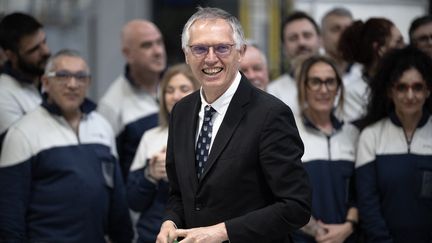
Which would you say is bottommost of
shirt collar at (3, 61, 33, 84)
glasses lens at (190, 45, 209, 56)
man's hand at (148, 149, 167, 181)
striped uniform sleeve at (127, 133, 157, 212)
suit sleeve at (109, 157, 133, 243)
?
suit sleeve at (109, 157, 133, 243)

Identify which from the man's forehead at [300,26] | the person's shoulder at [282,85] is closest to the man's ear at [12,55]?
the person's shoulder at [282,85]

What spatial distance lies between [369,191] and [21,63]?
6.74 feet

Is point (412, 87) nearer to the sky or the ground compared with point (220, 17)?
nearer to the ground

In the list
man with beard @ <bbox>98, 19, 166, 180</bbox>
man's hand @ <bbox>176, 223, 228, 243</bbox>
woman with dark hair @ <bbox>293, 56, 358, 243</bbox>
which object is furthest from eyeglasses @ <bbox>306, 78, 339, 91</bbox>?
man's hand @ <bbox>176, 223, 228, 243</bbox>

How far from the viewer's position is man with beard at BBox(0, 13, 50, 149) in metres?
3.88

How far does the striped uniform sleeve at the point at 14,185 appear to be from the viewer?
10.8 ft

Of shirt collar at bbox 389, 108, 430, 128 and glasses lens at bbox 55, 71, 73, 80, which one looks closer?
shirt collar at bbox 389, 108, 430, 128

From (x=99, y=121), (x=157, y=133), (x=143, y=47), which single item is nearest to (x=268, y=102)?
(x=157, y=133)

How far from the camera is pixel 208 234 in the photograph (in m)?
2.16

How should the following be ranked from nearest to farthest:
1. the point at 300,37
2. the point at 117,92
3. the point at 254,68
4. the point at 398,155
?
the point at 398,155
the point at 254,68
the point at 117,92
the point at 300,37

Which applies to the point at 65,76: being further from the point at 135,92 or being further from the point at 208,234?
the point at 208,234

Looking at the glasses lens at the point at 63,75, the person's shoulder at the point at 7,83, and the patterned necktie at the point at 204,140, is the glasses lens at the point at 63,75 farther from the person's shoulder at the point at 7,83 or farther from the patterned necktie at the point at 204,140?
the patterned necktie at the point at 204,140

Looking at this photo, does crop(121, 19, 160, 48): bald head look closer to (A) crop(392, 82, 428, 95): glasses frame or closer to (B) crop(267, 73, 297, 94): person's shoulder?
(B) crop(267, 73, 297, 94): person's shoulder

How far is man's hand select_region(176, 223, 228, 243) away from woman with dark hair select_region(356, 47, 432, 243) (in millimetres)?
1319
